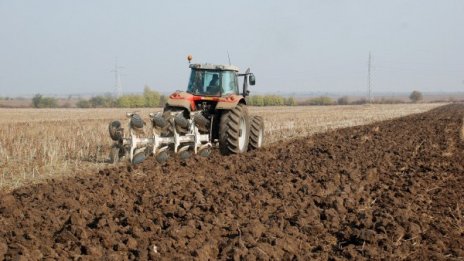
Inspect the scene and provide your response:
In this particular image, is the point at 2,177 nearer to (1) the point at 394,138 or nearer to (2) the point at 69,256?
(2) the point at 69,256

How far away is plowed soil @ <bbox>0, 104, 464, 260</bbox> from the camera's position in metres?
4.32

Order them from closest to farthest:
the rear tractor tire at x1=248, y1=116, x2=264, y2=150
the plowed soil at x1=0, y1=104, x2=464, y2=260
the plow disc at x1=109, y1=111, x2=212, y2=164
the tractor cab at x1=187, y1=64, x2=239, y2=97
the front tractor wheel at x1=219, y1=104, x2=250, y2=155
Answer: the plowed soil at x1=0, y1=104, x2=464, y2=260
the plow disc at x1=109, y1=111, x2=212, y2=164
the front tractor wheel at x1=219, y1=104, x2=250, y2=155
the tractor cab at x1=187, y1=64, x2=239, y2=97
the rear tractor tire at x1=248, y1=116, x2=264, y2=150

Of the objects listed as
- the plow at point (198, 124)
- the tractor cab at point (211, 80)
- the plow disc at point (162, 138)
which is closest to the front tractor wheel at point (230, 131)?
the plow at point (198, 124)

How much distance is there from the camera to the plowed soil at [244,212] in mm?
4320

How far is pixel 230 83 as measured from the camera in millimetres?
10852

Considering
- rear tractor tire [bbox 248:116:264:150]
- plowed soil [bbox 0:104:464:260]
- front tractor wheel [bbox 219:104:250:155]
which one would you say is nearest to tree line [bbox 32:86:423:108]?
rear tractor tire [bbox 248:116:264:150]

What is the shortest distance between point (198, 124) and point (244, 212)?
14.8 ft

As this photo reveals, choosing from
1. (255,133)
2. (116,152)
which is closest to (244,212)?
(116,152)

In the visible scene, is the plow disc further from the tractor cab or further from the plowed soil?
the tractor cab

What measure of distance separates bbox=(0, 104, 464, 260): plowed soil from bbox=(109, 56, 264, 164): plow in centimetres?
57

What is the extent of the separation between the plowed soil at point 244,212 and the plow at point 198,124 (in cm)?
57

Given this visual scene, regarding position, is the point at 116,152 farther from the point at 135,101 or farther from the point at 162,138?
the point at 135,101

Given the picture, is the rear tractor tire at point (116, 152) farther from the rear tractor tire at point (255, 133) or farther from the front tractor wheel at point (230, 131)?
the rear tractor tire at point (255, 133)

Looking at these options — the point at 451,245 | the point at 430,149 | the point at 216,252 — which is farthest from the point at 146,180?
the point at 430,149
